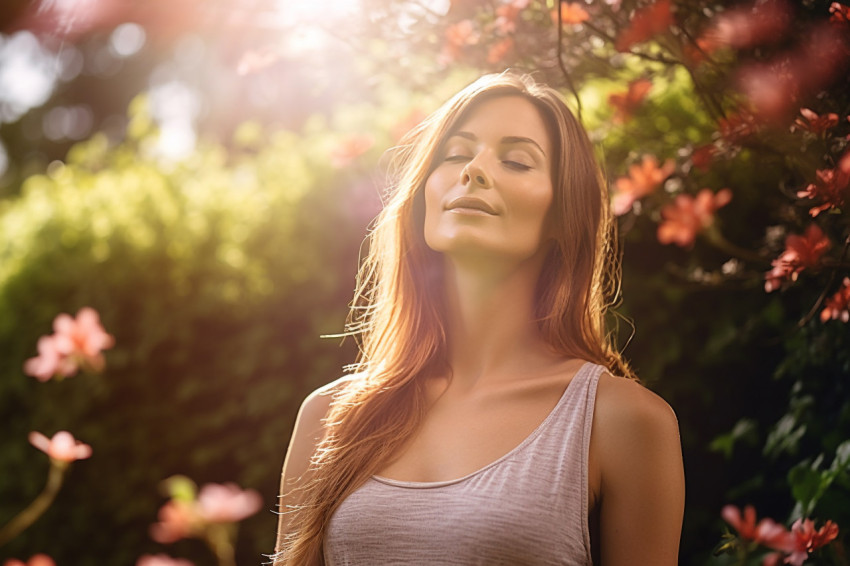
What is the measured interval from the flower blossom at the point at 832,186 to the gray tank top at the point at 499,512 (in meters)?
0.55

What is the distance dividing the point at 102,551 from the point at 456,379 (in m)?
2.78

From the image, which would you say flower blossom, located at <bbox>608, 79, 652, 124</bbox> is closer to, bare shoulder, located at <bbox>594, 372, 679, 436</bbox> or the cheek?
the cheek

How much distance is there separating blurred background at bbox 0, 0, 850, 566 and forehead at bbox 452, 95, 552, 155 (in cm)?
16

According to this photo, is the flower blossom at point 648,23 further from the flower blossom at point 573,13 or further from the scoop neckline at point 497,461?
the scoop neckline at point 497,461

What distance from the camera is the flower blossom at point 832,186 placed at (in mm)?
1489

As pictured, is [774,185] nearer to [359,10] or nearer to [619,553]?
[359,10]

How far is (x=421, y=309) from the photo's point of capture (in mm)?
1924

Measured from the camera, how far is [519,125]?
181 cm

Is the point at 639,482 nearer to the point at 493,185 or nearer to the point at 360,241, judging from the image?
the point at 493,185

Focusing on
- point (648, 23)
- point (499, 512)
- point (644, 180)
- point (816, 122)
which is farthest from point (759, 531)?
point (648, 23)

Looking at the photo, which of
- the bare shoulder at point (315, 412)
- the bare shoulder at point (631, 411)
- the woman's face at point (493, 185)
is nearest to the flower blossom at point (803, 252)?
the bare shoulder at point (631, 411)

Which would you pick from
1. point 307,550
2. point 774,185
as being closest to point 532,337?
point 307,550

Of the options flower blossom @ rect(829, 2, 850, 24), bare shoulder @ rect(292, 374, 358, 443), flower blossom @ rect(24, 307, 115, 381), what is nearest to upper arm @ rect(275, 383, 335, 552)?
bare shoulder @ rect(292, 374, 358, 443)

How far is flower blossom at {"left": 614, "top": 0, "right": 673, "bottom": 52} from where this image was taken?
1.68m
